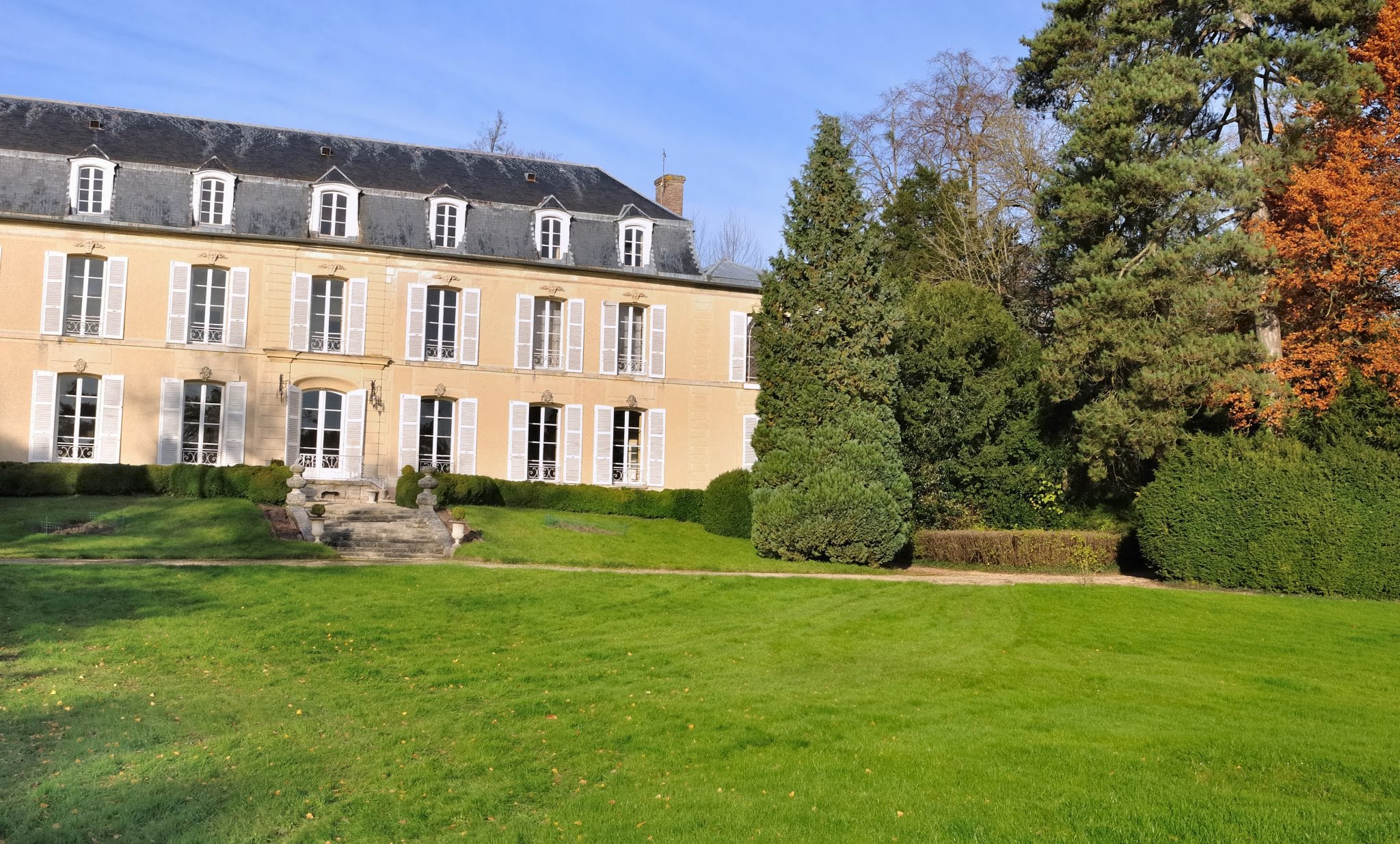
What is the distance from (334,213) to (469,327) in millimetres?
3651

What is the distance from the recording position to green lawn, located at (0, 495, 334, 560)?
15438 millimetres

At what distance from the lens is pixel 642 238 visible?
26328mm

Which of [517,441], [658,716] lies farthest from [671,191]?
[658,716]

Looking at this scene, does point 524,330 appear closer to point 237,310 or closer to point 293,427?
point 293,427

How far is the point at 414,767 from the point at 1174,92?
A: 54.7 feet

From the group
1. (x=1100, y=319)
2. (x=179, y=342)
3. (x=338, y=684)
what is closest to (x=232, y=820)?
(x=338, y=684)

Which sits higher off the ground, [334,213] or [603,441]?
[334,213]

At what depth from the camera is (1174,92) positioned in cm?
1856

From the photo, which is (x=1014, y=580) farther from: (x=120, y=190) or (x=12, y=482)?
(x=120, y=190)

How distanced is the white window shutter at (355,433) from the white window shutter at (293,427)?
0.93m

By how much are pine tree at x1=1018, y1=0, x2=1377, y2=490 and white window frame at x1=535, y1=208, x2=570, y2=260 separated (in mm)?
10419

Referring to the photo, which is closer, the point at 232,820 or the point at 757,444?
the point at 232,820

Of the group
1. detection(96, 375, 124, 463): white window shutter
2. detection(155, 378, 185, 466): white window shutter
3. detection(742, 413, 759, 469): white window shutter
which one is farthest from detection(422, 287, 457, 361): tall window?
detection(742, 413, 759, 469): white window shutter

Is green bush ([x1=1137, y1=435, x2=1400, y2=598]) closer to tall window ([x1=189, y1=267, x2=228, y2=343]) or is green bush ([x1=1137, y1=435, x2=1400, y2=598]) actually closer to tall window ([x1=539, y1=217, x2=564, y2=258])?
tall window ([x1=539, y1=217, x2=564, y2=258])
